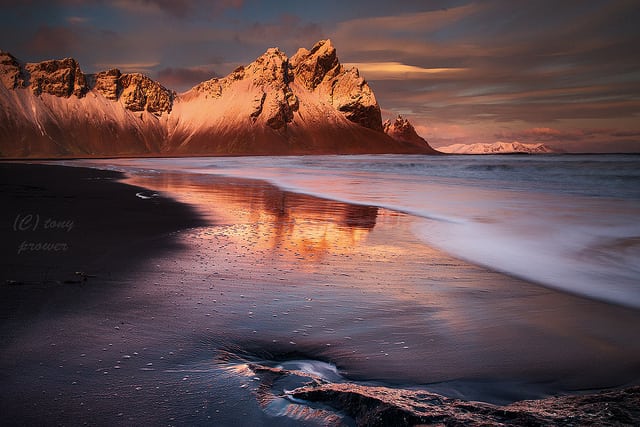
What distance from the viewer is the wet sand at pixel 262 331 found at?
3.03m

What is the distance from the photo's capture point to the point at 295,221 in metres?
11.7

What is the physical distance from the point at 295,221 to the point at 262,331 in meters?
7.53

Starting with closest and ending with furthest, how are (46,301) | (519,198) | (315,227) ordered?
(46,301) < (315,227) < (519,198)

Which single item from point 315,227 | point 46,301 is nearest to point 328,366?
point 46,301

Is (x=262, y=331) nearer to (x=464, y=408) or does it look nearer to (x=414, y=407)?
(x=414, y=407)

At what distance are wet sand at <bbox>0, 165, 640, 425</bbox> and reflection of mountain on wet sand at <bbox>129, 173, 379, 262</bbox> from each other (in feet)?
0.76

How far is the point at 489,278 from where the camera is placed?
255 inches

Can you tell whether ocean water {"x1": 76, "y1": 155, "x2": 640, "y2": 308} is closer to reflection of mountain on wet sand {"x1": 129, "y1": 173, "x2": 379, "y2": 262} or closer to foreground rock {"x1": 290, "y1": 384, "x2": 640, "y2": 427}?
reflection of mountain on wet sand {"x1": 129, "y1": 173, "x2": 379, "y2": 262}

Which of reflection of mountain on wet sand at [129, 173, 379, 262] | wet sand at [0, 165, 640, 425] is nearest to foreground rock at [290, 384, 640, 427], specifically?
wet sand at [0, 165, 640, 425]

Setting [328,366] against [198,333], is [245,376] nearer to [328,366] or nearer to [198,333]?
[328,366]

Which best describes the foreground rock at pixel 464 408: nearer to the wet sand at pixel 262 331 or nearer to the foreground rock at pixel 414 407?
the foreground rock at pixel 414 407

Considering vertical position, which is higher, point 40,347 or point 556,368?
point 556,368

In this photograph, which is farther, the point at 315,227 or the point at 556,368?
the point at 315,227

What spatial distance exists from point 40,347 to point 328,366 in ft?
7.59
